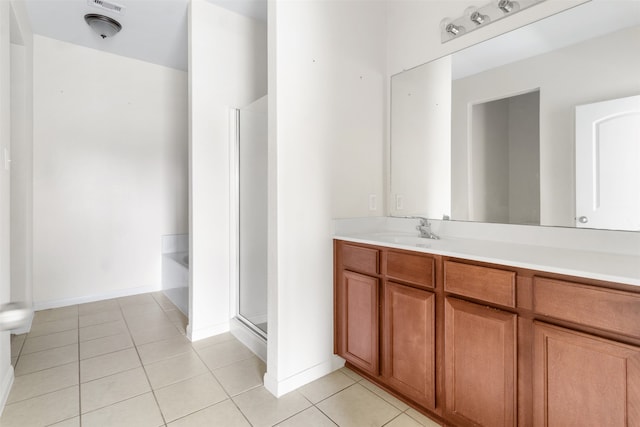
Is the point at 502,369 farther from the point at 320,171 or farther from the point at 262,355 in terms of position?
the point at 262,355

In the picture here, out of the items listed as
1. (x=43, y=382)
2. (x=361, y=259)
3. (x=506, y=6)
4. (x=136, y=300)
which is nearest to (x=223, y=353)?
(x=43, y=382)

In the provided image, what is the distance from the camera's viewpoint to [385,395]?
1.75 metres

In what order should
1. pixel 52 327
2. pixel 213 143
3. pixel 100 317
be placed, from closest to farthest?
pixel 213 143 → pixel 52 327 → pixel 100 317

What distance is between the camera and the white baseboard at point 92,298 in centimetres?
309

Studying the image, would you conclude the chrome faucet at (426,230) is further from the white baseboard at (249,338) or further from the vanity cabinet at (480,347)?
the white baseboard at (249,338)

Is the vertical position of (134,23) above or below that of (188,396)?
above

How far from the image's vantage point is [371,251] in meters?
1.76

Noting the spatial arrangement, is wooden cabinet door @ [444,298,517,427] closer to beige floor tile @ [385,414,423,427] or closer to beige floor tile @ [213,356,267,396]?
beige floor tile @ [385,414,423,427]

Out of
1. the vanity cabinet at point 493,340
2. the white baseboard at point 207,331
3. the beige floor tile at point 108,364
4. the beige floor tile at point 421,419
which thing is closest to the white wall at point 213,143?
the white baseboard at point 207,331

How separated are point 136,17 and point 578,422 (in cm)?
383

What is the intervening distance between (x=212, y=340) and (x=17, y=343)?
1490 mm

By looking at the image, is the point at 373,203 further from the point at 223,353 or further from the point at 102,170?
the point at 102,170

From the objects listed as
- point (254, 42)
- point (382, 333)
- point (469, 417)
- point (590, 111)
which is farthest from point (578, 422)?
point (254, 42)

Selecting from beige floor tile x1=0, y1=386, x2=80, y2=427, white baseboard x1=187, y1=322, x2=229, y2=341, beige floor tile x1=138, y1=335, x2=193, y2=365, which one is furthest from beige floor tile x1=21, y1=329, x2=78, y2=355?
white baseboard x1=187, y1=322, x2=229, y2=341
